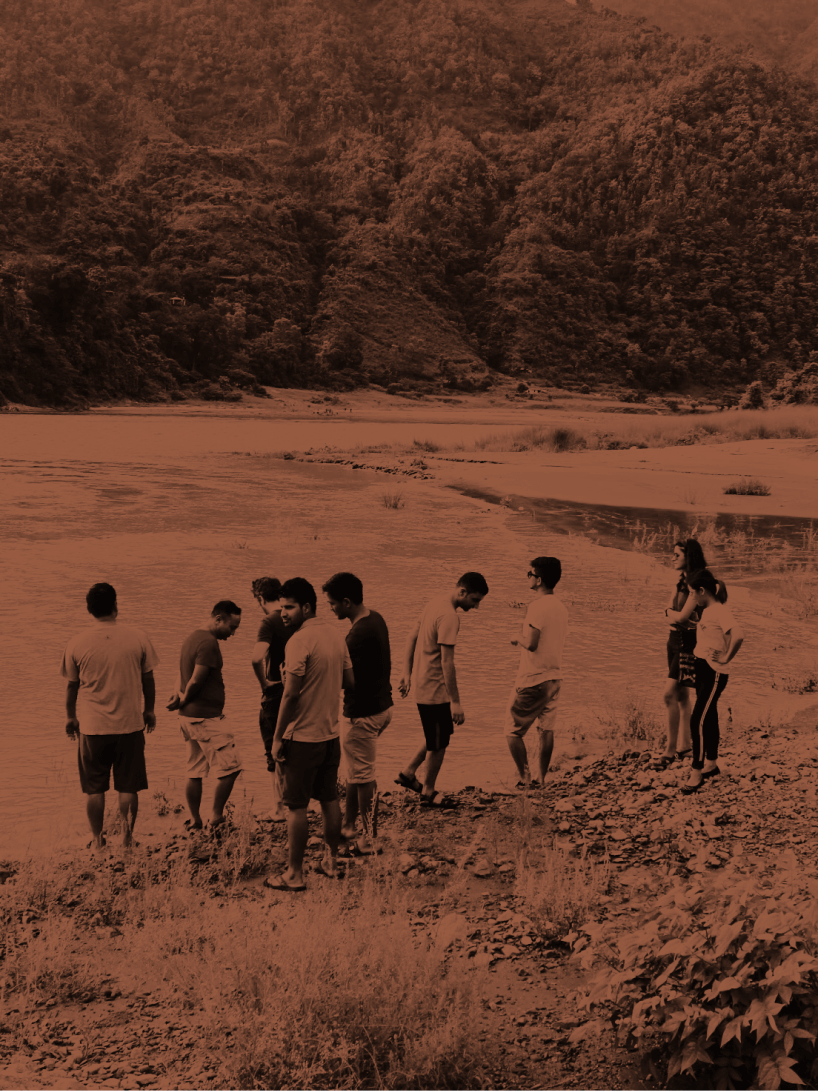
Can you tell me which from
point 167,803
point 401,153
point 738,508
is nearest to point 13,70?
point 401,153

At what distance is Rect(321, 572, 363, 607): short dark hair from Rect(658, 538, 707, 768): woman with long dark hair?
2.42 meters

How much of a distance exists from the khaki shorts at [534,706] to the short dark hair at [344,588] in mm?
1670

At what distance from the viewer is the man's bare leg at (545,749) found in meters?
7.02

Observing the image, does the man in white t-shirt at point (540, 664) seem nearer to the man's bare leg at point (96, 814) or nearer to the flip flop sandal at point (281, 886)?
the flip flop sandal at point (281, 886)

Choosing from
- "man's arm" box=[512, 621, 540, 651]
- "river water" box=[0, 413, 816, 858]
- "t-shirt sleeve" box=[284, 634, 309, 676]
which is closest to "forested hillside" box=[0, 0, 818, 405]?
"river water" box=[0, 413, 816, 858]

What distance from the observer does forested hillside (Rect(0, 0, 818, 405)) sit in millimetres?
86044

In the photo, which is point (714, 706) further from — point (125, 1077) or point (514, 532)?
point (514, 532)

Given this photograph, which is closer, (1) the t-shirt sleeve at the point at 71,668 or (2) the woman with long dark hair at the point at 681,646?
(1) the t-shirt sleeve at the point at 71,668

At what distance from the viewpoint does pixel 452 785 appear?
24.9ft

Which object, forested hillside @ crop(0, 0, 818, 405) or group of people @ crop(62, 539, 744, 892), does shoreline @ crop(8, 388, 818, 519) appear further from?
forested hillside @ crop(0, 0, 818, 405)

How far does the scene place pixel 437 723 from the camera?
6.63m

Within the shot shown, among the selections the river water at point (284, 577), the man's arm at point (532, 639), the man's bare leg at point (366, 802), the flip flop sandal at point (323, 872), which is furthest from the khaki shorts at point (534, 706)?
the flip flop sandal at point (323, 872)

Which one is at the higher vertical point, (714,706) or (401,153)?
(401,153)

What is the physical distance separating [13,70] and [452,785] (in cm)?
15061
